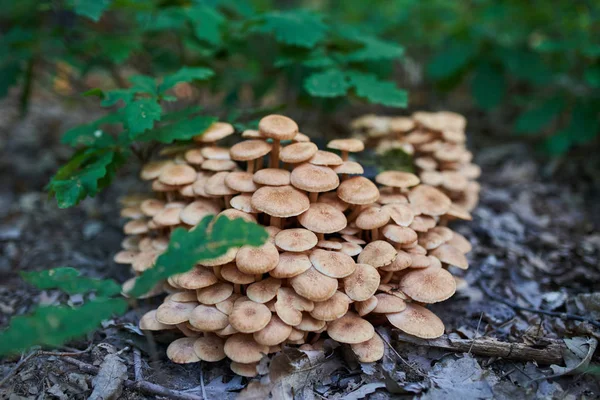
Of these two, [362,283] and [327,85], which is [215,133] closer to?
[327,85]

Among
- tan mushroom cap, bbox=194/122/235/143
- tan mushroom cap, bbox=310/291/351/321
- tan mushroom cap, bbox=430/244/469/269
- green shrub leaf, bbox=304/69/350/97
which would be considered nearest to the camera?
tan mushroom cap, bbox=310/291/351/321

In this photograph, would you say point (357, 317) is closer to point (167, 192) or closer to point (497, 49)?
point (167, 192)

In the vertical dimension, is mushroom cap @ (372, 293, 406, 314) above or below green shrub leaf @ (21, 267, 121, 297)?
below

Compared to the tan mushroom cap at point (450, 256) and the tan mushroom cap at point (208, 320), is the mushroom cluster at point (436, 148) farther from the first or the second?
the tan mushroom cap at point (208, 320)

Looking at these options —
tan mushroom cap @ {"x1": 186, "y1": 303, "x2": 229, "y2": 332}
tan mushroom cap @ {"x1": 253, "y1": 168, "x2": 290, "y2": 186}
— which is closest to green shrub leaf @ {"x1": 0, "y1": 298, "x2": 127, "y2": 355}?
tan mushroom cap @ {"x1": 186, "y1": 303, "x2": 229, "y2": 332}

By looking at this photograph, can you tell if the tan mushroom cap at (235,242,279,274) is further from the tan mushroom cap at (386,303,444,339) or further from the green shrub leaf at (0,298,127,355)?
the tan mushroom cap at (386,303,444,339)

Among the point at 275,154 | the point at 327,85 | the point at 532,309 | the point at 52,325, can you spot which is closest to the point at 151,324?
the point at 52,325

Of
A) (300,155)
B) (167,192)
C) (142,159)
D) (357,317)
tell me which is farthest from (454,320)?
(142,159)
